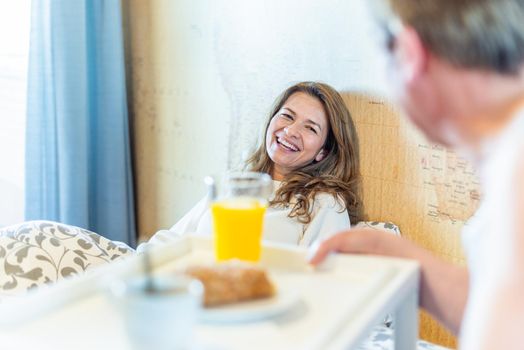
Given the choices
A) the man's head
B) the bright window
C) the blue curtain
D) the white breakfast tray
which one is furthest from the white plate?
the bright window

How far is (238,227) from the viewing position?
1106 mm

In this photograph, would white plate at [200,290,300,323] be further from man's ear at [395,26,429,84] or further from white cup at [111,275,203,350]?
man's ear at [395,26,429,84]

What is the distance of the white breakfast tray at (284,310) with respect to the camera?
0.82m

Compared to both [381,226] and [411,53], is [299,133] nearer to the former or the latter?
[381,226]

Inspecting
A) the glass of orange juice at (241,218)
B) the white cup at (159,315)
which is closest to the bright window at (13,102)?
the glass of orange juice at (241,218)

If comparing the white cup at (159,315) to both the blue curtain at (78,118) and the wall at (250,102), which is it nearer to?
the wall at (250,102)

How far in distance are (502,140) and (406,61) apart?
159 millimetres

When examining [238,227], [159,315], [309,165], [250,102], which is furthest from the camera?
[250,102]

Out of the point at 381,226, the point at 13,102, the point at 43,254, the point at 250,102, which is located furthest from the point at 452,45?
the point at 13,102

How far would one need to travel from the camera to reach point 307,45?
2.15 meters

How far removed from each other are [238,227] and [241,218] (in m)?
0.02

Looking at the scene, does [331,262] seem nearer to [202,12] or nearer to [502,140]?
[502,140]

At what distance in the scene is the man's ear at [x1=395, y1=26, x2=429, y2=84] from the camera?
861mm

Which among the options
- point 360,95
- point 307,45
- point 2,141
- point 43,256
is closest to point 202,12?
point 307,45
